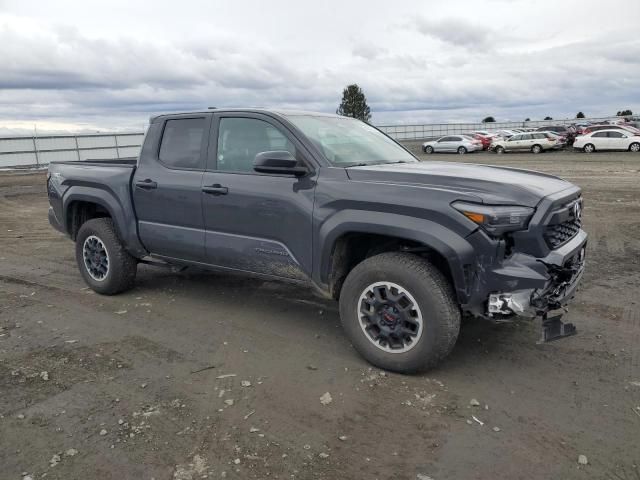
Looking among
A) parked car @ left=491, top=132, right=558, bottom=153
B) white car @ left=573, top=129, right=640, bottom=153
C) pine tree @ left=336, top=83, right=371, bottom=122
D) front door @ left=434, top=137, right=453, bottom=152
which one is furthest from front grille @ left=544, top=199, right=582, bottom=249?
pine tree @ left=336, top=83, right=371, bottom=122

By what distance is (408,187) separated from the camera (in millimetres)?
3768

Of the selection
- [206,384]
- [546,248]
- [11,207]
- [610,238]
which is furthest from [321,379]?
[11,207]

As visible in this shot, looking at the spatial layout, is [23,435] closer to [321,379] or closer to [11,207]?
[321,379]

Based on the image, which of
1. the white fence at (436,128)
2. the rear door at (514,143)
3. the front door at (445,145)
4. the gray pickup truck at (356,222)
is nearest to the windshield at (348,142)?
the gray pickup truck at (356,222)

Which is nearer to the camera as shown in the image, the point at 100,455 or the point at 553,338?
the point at 100,455

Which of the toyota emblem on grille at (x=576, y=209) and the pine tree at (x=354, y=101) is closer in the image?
the toyota emblem on grille at (x=576, y=209)

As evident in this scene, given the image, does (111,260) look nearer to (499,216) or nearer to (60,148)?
(499,216)

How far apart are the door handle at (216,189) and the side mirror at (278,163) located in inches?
23.1

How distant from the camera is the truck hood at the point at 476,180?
3.55 m

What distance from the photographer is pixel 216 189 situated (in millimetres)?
4680

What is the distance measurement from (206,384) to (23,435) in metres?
1.14

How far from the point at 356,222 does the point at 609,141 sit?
30931 mm

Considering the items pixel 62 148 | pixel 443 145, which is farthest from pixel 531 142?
pixel 62 148

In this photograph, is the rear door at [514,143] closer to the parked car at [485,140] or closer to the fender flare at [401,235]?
Answer: the parked car at [485,140]
